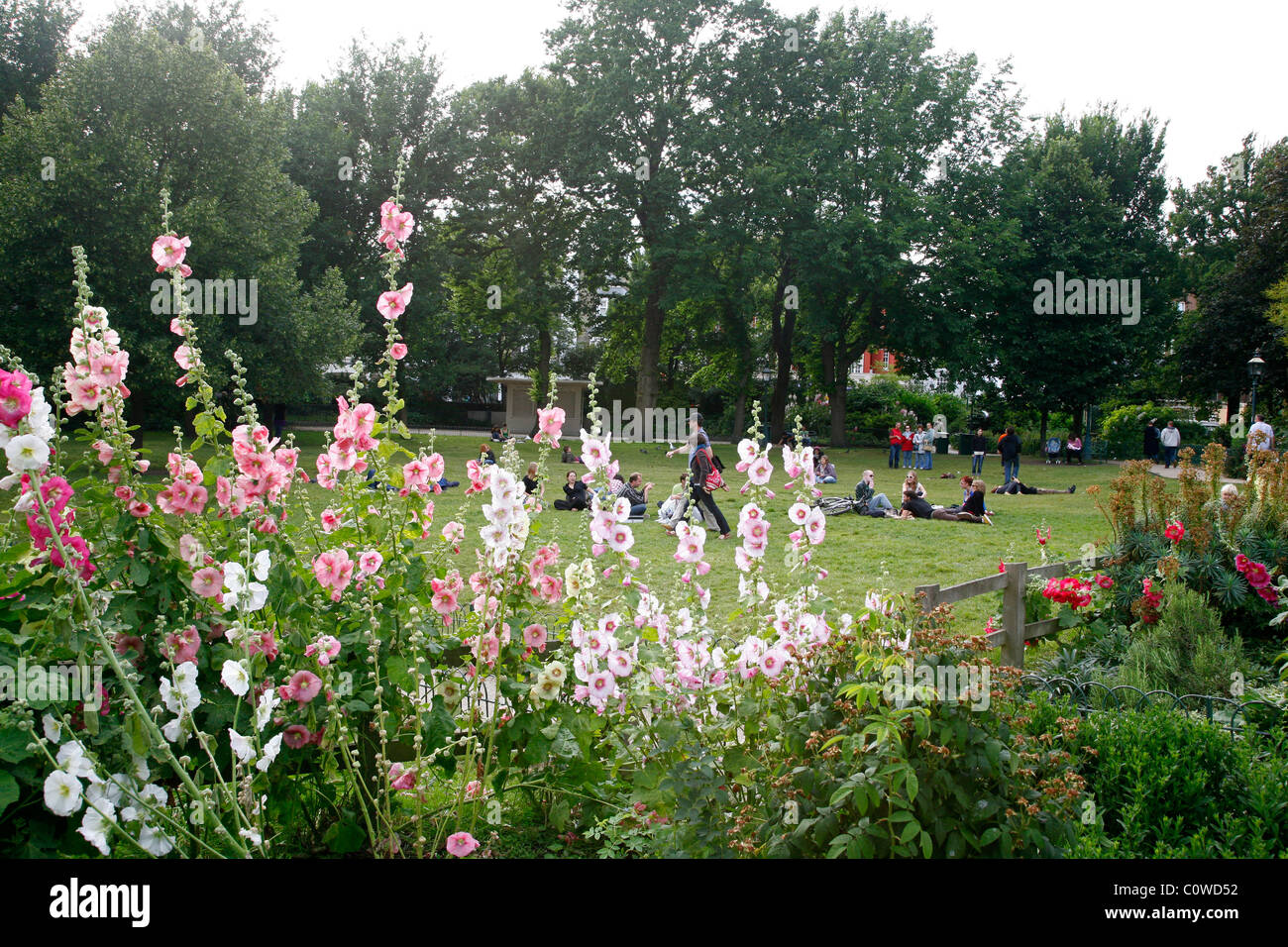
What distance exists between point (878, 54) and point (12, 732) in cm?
3870

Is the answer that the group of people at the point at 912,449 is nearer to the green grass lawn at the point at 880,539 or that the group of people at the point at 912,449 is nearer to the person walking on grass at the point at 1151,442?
the green grass lawn at the point at 880,539

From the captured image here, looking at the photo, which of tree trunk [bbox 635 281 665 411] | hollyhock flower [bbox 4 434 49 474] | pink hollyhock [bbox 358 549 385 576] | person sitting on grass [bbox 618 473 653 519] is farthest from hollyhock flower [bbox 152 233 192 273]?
tree trunk [bbox 635 281 665 411]

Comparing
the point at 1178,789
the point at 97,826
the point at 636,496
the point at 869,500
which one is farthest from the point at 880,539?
the point at 97,826

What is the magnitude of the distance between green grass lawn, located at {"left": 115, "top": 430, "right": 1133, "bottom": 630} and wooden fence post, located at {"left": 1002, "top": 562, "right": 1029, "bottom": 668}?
0.82 metres

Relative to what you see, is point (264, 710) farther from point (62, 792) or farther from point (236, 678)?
point (62, 792)

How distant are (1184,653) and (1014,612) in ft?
3.71

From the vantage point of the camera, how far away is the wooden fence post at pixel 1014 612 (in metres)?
6.02

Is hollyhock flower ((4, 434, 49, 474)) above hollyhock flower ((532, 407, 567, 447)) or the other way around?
the other way around

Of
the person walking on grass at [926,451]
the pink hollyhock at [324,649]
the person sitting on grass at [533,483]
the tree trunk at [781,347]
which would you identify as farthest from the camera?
the tree trunk at [781,347]

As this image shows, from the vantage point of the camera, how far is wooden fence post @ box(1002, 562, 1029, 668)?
6016 millimetres

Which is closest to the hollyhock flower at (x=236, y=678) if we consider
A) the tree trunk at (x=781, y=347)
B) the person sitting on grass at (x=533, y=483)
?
the person sitting on grass at (x=533, y=483)

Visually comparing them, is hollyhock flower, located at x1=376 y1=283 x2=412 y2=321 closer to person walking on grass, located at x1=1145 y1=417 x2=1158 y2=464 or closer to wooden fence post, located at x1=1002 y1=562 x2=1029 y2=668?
wooden fence post, located at x1=1002 y1=562 x2=1029 y2=668

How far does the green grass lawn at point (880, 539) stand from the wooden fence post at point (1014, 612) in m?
0.82

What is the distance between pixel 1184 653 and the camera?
19.6 feet
